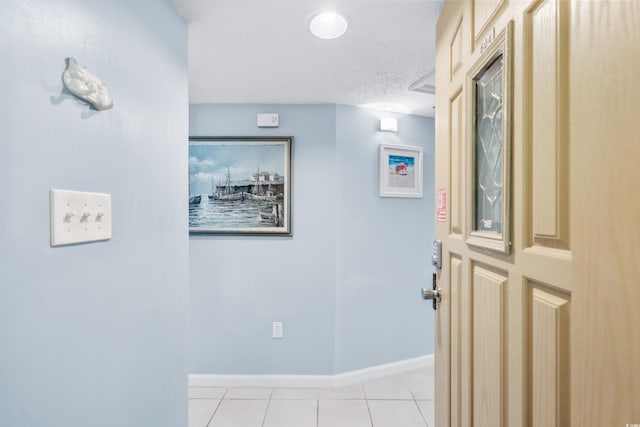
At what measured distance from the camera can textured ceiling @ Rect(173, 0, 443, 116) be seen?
134 cm

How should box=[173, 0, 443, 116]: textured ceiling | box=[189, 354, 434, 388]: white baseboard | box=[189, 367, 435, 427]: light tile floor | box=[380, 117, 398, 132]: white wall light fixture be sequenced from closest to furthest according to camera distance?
box=[173, 0, 443, 116]: textured ceiling, box=[189, 367, 435, 427]: light tile floor, box=[189, 354, 434, 388]: white baseboard, box=[380, 117, 398, 132]: white wall light fixture

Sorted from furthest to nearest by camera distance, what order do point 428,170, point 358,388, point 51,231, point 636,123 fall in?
1. point 428,170
2. point 358,388
3. point 51,231
4. point 636,123

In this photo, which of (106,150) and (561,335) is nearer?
(561,335)

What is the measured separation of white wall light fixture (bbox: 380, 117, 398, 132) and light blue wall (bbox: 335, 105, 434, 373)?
4 cm

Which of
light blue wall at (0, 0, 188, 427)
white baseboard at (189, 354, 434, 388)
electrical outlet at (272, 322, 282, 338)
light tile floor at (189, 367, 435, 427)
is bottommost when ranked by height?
light tile floor at (189, 367, 435, 427)

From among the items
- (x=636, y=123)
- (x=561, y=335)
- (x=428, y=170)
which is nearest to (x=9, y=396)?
(x=561, y=335)

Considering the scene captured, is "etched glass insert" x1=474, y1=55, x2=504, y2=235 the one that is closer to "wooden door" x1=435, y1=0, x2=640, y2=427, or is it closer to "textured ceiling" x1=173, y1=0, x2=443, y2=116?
"wooden door" x1=435, y1=0, x2=640, y2=427

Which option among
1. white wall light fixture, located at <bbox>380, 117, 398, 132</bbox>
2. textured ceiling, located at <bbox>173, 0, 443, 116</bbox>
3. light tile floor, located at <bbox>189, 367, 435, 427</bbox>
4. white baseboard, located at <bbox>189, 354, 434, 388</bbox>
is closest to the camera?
textured ceiling, located at <bbox>173, 0, 443, 116</bbox>

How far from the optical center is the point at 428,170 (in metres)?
2.75

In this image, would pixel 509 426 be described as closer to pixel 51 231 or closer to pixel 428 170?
pixel 51 231

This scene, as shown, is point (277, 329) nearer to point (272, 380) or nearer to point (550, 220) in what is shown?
point (272, 380)

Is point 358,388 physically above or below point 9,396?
below

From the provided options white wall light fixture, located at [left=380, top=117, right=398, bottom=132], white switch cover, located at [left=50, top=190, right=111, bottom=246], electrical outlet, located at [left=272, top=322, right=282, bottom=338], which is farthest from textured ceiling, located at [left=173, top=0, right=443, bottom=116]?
electrical outlet, located at [left=272, top=322, right=282, bottom=338]

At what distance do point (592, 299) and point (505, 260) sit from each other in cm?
27
